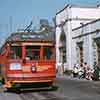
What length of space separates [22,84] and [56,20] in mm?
35551

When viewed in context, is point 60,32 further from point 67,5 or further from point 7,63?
point 7,63

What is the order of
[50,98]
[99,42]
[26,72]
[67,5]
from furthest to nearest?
[67,5] → [99,42] → [26,72] → [50,98]

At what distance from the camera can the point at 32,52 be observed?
873 inches

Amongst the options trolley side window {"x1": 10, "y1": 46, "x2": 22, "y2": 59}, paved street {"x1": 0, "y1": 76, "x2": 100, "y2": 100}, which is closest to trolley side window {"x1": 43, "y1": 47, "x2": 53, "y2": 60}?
trolley side window {"x1": 10, "y1": 46, "x2": 22, "y2": 59}

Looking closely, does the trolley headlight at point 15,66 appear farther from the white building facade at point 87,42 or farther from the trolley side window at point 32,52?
the white building facade at point 87,42

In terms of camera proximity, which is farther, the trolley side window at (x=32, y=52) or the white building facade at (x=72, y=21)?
the white building facade at (x=72, y=21)

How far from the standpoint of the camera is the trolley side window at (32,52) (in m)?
22.1

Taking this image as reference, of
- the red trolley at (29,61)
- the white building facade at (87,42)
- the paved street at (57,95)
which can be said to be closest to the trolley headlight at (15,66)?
the red trolley at (29,61)

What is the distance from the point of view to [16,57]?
72.3 ft

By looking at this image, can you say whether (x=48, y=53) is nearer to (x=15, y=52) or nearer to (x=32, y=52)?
(x=32, y=52)

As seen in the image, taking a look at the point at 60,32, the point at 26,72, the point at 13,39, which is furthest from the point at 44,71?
the point at 60,32

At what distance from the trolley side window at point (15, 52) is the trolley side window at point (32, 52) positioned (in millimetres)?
435

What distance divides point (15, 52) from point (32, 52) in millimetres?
929

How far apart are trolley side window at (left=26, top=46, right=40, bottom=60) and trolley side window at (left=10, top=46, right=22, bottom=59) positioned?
435 millimetres
